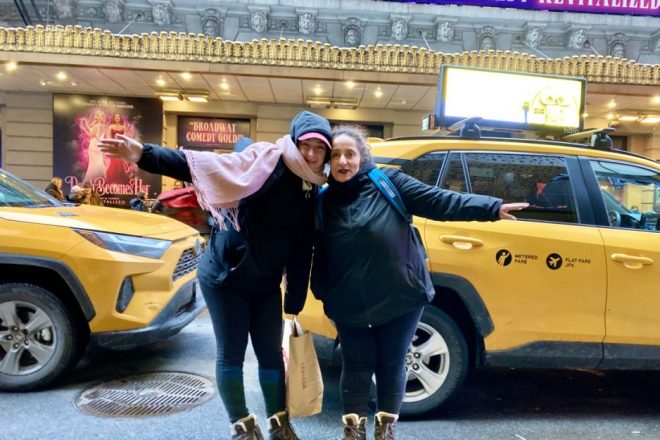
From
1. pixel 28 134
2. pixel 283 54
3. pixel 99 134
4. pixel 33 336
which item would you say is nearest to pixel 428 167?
pixel 33 336

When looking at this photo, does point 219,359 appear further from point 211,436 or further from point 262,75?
point 262,75

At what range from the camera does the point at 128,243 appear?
3.66 meters

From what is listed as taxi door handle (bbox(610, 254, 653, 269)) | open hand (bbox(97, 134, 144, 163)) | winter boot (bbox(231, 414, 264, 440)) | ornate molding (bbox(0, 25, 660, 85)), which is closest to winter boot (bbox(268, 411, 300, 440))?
winter boot (bbox(231, 414, 264, 440))

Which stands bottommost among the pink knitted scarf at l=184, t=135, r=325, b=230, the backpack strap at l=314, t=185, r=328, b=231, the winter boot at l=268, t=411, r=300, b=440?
the winter boot at l=268, t=411, r=300, b=440

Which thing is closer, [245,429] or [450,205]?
[450,205]

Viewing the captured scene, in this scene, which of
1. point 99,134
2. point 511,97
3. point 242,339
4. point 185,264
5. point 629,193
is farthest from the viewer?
point 99,134

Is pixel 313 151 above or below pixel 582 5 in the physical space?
below

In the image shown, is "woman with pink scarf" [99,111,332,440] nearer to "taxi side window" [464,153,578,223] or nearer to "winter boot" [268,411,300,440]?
"winter boot" [268,411,300,440]

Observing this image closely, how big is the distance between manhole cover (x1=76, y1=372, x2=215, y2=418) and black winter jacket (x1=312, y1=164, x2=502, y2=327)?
1631mm

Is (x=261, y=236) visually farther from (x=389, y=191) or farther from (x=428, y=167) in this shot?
(x=428, y=167)

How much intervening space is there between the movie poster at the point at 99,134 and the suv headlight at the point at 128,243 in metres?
8.93

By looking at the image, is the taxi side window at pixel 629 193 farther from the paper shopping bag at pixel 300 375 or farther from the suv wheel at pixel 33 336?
the suv wheel at pixel 33 336

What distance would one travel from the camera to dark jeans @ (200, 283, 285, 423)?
2406 mm

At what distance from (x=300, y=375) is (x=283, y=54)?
7.80 meters
